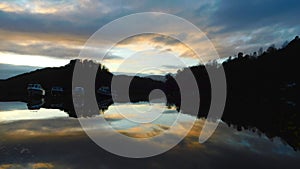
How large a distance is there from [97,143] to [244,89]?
93970 millimetres

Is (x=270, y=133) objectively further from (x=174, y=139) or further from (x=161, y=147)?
(x=161, y=147)

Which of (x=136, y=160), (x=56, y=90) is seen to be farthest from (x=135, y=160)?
(x=56, y=90)

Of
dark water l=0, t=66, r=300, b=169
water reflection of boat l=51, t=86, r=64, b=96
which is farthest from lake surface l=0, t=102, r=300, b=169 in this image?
water reflection of boat l=51, t=86, r=64, b=96

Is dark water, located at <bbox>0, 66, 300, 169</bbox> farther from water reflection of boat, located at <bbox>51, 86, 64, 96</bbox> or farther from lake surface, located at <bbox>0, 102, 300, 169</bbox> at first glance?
water reflection of boat, located at <bbox>51, 86, 64, 96</bbox>

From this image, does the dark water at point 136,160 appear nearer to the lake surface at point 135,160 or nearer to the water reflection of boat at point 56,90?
the lake surface at point 135,160

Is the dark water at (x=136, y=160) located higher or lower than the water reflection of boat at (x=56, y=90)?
lower

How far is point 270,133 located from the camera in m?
21.7

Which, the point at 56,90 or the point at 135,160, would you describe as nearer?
the point at 135,160

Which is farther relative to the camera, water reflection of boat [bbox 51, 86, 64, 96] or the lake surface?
water reflection of boat [bbox 51, 86, 64, 96]

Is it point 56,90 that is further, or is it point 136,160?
point 56,90

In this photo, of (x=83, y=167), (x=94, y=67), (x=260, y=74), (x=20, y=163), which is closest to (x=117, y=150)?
(x=83, y=167)

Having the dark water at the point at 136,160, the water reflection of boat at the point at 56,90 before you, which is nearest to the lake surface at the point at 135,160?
the dark water at the point at 136,160

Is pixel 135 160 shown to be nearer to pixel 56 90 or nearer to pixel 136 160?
pixel 136 160

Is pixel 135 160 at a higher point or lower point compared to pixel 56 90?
lower
